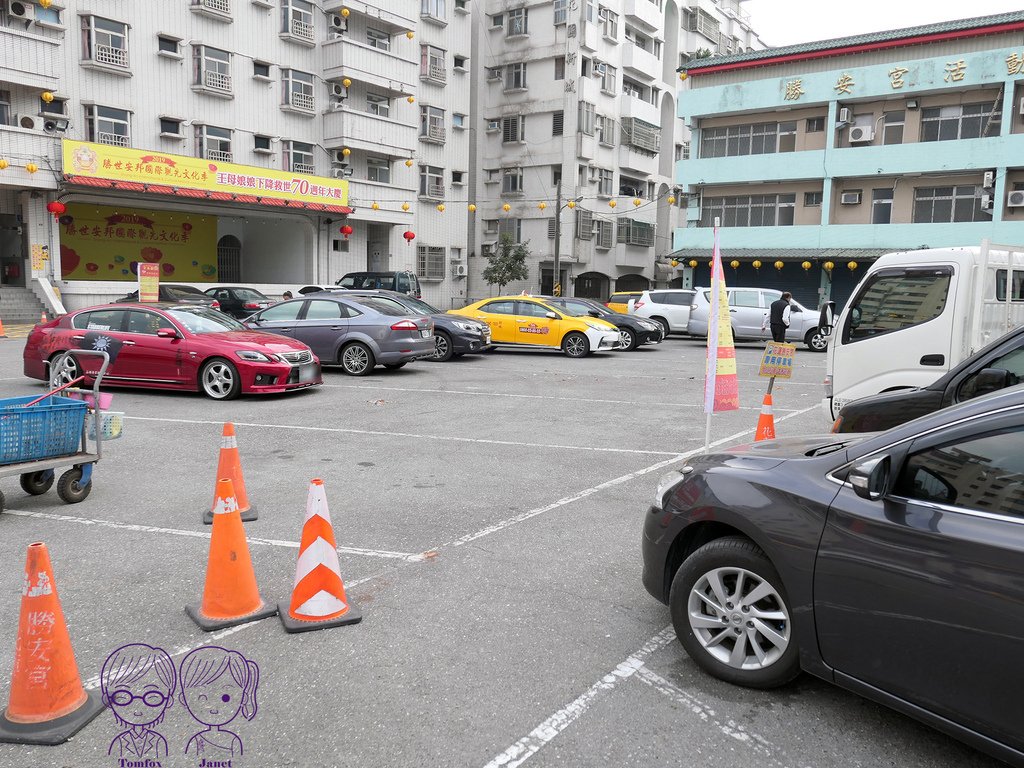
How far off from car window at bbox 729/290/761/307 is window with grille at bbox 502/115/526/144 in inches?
918

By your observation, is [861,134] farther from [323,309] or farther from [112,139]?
[112,139]

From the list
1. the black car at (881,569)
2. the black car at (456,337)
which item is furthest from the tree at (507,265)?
the black car at (881,569)

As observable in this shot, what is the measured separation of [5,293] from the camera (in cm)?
2567

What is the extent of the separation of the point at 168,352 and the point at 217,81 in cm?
2355

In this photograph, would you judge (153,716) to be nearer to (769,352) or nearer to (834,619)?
(834,619)

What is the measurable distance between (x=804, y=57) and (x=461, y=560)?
35.6 meters

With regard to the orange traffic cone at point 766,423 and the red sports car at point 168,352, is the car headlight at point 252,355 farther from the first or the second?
the orange traffic cone at point 766,423

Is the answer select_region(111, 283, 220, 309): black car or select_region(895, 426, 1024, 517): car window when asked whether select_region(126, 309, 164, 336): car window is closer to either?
select_region(895, 426, 1024, 517): car window

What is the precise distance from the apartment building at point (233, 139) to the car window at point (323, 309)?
615 inches

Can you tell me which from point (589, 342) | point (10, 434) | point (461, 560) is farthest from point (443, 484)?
point (589, 342)

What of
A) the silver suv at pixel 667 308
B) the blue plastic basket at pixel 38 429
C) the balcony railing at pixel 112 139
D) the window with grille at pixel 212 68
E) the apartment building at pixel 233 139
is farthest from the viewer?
the window with grille at pixel 212 68

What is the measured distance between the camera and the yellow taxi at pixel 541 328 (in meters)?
19.8

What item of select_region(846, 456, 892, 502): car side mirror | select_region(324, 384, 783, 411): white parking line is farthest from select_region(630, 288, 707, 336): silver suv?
select_region(846, 456, 892, 502): car side mirror

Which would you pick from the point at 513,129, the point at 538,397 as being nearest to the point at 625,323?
the point at 538,397
